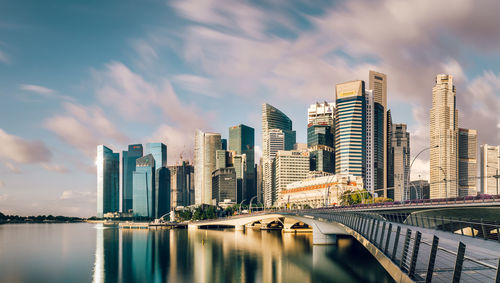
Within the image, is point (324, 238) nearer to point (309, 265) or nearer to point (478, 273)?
point (309, 265)

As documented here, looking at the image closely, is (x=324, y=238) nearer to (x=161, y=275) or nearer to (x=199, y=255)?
(x=199, y=255)

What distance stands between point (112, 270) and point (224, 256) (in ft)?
81.7

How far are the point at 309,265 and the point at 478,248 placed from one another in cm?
6021

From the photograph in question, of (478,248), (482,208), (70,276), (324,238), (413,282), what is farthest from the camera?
(324,238)

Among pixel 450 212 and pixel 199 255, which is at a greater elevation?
pixel 450 212

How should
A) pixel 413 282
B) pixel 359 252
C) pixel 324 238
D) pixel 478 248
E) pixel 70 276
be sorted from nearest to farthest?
pixel 413 282
pixel 478 248
pixel 70 276
pixel 359 252
pixel 324 238

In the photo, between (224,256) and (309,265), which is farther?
(224,256)

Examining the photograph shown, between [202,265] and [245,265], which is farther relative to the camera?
[202,265]

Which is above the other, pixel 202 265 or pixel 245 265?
pixel 245 265

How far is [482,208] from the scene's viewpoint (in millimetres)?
Result: 67000

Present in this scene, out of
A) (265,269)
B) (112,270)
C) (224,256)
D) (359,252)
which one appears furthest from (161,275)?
(359,252)

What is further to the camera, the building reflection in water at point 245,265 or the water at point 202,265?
the water at point 202,265

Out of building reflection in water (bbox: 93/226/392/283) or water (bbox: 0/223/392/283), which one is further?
water (bbox: 0/223/392/283)

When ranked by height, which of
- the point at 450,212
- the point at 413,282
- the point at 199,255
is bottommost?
the point at 199,255
